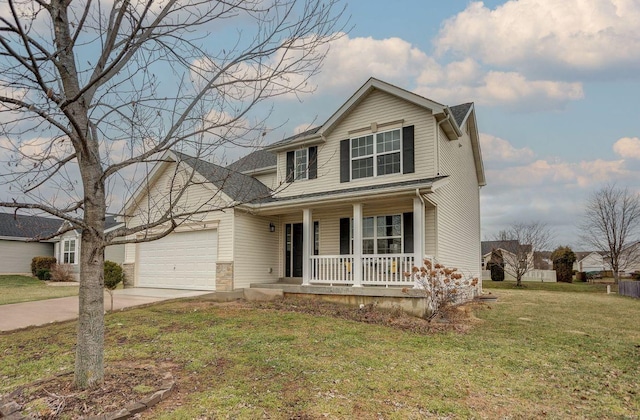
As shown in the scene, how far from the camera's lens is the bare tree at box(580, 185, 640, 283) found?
30.0 meters

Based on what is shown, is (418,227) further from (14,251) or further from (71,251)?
(14,251)

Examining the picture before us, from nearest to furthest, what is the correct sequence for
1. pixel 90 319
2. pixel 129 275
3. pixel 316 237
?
pixel 90 319 < pixel 316 237 < pixel 129 275

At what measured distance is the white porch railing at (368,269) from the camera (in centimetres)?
1144

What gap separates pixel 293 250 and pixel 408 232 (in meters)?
4.99

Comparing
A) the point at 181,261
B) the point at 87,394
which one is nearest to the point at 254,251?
the point at 181,261

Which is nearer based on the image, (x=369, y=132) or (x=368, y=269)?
(x=368, y=269)

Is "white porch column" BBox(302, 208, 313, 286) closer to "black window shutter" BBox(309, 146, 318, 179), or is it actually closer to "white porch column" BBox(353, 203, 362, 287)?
"white porch column" BBox(353, 203, 362, 287)

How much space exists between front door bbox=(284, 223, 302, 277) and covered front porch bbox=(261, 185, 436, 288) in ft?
0.13

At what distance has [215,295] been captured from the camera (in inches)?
507

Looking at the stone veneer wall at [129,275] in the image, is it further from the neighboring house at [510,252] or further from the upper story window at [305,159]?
the neighboring house at [510,252]

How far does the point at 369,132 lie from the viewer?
541 inches

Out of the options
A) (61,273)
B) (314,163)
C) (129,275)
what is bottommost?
(61,273)

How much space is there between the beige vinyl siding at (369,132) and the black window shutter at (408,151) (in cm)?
15

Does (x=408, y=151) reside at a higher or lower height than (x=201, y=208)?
higher
